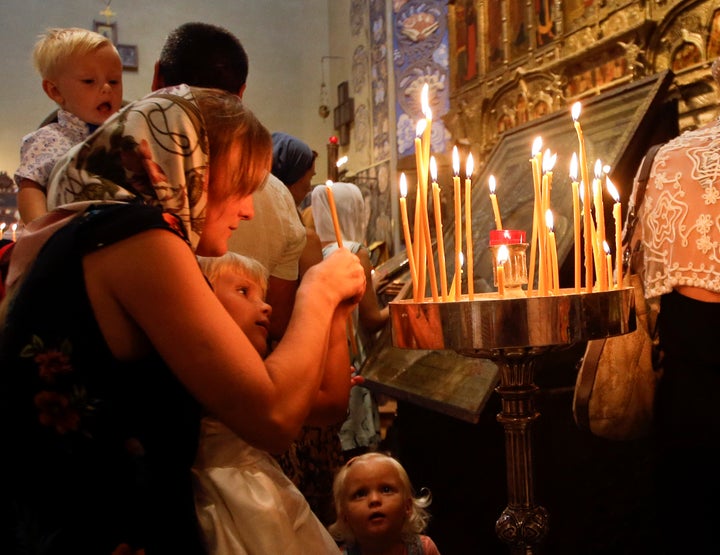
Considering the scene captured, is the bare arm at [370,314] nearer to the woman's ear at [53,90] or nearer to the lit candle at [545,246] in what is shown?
the woman's ear at [53,90]

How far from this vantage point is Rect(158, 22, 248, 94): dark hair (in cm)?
191

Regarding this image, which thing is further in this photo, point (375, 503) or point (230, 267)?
point (375, 503)

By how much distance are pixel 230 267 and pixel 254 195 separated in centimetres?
59

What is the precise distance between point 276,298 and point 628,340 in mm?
1027

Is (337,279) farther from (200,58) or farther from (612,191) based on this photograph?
(200,58)

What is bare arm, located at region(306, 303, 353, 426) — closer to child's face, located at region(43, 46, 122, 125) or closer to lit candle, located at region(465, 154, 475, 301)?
lit candle, located at region(465, 154, 475, 301)

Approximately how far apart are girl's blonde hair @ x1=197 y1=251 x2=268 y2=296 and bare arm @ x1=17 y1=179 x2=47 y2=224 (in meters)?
0.99

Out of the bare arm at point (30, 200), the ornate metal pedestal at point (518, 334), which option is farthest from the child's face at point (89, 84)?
the ornate metal pedestal at point (518, 334)

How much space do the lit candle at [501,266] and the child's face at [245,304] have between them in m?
0.46

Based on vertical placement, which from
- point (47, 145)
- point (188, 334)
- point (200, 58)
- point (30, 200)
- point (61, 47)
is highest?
point (61, 47)

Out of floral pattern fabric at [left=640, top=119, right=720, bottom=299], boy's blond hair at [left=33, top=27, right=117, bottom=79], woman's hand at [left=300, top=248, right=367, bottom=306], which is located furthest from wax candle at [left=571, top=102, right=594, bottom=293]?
boy's blond hair at [left=33, top=27, right=117, bottom=79]

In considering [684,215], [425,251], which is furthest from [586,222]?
[684,215]

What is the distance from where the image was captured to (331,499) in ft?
8.67

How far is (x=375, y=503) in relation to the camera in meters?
2.41
